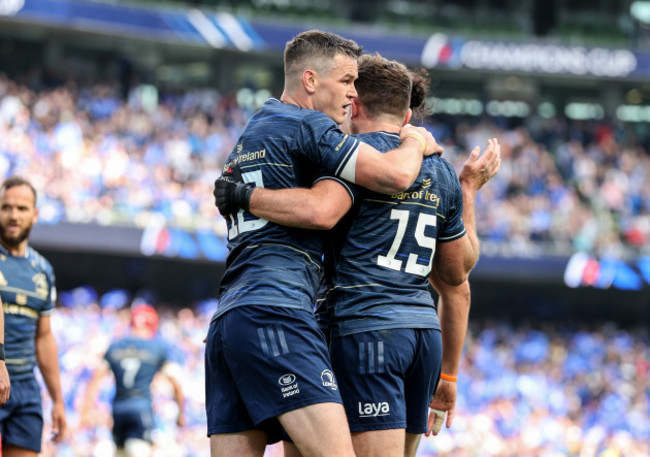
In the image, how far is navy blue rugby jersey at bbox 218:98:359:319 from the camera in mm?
4160

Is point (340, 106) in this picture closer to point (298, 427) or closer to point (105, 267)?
point (298, 427)

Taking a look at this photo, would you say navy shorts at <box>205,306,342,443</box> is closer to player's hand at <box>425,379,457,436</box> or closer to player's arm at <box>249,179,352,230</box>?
player's arm at <box>249,179,352,230</box>

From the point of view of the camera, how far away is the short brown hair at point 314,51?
4418 mm

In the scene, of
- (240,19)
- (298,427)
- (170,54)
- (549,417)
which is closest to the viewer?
(298,427)

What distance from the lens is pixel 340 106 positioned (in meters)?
4.48

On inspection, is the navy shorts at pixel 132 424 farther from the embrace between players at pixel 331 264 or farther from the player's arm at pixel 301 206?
the player's arm at pixel 301 206

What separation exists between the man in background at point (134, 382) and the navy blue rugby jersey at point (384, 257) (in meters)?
5.61

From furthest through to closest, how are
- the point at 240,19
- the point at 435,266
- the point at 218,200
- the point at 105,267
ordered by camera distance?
the point at 240,19 < the point at 105,267 < the point at 435,266 < the point at 218,200

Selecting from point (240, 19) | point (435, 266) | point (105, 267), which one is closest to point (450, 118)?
point (240, 19)

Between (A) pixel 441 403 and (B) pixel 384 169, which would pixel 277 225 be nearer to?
(B) pixel 384 169

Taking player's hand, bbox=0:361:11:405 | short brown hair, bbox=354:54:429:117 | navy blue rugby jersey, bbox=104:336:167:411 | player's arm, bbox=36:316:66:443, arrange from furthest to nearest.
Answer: navy blue rugby jersey, bbox=104:336:167:411
player's arm, bbox=36:316:66:443
player's hand, bbox=0:361:11:405
short brown hair, bbox=354:54:429:117

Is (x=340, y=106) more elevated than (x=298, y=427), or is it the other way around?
(x=340, y=106)

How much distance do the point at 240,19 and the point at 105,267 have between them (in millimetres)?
7169

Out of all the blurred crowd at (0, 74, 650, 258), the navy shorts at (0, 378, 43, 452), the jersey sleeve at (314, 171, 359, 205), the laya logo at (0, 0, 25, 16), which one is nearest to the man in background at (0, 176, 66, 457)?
the navy shorts at (0, 378, 43, 452)
